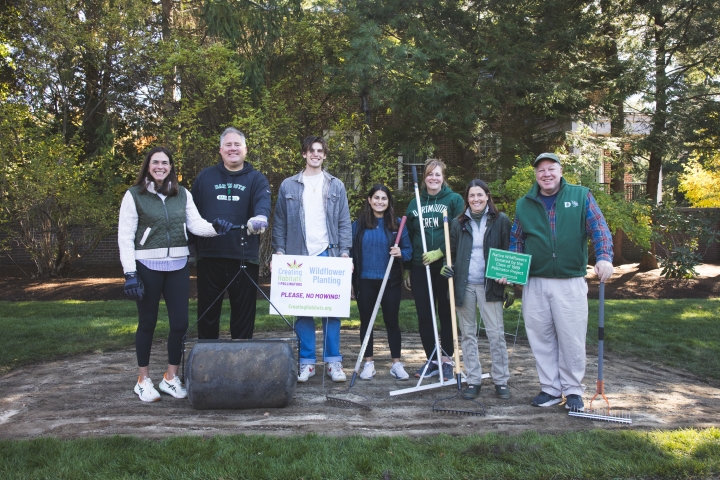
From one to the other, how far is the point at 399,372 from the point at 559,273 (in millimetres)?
1874

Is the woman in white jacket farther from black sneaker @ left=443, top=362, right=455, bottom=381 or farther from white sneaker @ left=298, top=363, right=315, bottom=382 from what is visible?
black sneaker @ left=443, top=362, right=455, bottom=381

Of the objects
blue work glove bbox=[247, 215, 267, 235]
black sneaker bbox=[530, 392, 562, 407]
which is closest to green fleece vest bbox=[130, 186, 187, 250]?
blue work glove bbox=[247, 215, 267, 235]

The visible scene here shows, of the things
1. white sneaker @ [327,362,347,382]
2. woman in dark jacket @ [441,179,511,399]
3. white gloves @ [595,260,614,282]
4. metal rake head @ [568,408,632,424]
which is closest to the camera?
metal rake head @ [568,408,632,424]

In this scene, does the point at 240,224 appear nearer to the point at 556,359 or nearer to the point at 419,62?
the point at 556,359

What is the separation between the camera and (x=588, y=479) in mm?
3432

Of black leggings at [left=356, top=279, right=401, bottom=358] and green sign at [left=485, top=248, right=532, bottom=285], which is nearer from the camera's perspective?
green sign at [left=485, top=248, right=532, bottom=285]

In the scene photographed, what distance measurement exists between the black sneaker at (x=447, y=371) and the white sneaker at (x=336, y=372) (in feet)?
→ 3.22

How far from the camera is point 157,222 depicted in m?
A: 4.93

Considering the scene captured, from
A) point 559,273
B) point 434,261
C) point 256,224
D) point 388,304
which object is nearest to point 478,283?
point 434,261

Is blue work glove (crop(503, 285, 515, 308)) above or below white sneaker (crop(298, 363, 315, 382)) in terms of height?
above

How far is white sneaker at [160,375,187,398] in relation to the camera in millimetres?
5039

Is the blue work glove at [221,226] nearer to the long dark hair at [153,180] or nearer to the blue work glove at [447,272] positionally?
the long dark hair at [153,180]

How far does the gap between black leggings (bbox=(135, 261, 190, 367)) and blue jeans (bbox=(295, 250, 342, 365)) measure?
1148 millimetres

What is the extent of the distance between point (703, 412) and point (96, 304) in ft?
33.5
